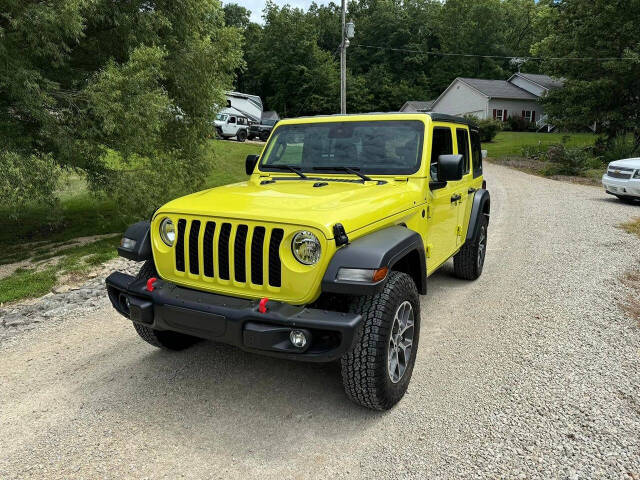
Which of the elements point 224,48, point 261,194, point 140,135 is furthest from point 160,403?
point 224,48

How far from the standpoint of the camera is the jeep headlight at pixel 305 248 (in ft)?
9.21

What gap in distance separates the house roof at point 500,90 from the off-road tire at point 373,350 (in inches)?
1916

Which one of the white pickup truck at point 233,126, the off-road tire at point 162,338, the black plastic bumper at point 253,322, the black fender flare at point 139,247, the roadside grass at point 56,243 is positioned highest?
the white pickup truck at point 233,126

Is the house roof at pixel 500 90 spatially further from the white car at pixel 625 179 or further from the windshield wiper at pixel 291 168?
the windshield wiper at pixel 291 168

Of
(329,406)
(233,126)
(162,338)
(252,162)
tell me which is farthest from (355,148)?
(233,126)

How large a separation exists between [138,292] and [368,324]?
155 cm

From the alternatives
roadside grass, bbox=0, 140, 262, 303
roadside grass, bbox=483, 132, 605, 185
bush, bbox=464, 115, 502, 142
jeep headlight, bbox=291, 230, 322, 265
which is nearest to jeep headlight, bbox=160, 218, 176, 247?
jeep headlight, bbox=291, 230, 322, 265

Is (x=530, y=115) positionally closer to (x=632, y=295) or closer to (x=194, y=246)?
(x=632, y=295)

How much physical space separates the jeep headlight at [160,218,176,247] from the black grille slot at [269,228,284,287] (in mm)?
828

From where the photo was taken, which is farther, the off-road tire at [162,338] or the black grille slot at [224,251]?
the off-road tire at [162,338]

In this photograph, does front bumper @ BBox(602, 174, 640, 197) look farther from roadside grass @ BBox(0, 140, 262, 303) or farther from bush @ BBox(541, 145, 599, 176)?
roadside grass @ BBox(0, 140, 262, 303)

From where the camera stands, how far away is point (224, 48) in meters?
10.1

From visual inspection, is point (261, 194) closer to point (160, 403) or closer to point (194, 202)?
point (194, 202)

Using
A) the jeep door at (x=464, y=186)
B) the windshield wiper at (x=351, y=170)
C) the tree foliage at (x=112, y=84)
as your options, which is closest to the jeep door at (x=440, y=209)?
the jeep door at (x=464, y=186)
